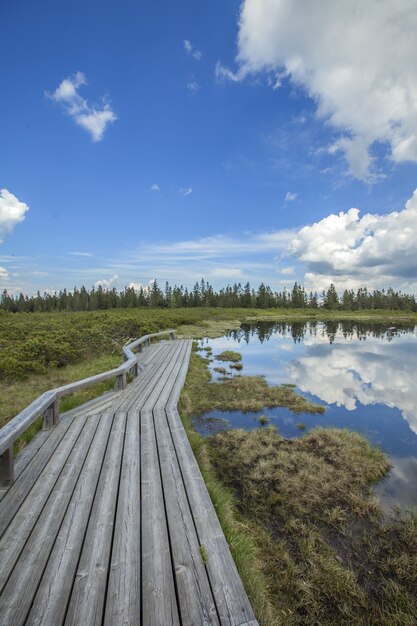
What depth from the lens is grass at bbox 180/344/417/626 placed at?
3.26 meters

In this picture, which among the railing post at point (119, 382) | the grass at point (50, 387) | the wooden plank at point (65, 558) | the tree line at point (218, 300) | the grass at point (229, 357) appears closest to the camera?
the wooden plank at point (65, 558)

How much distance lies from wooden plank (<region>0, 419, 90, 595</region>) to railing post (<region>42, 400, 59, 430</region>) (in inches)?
31.6

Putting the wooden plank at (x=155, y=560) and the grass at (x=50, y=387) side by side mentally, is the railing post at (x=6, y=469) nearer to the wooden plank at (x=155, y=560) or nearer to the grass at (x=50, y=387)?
the wooden plank at (x=155, y=560)

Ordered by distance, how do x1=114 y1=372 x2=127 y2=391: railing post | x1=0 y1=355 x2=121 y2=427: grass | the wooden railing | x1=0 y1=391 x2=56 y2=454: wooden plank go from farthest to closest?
x1=114 y1=372 x2=127 y2=391: railing post
x1=0 y1=355 x2=121 y2=427: grass
the wooden railing
x1=0 y1=391 x2=56 y2=454: wooden plank

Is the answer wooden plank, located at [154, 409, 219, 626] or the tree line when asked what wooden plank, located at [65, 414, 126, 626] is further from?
the tree line

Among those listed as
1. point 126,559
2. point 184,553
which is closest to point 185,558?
point 184,553

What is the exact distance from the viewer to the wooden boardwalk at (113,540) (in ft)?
7.86

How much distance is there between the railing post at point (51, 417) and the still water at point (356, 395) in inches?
140

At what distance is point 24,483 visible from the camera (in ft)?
13.4

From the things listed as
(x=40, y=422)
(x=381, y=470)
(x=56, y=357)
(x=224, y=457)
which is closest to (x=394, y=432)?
(x=381, y=470)

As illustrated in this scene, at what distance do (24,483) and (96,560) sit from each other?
6.11ft

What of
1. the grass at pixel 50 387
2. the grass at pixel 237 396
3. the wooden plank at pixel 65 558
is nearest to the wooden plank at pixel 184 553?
the wooden plank at pixel 65 558

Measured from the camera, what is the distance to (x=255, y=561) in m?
3.73

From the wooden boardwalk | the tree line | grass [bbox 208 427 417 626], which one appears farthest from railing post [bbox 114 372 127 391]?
the tree line
